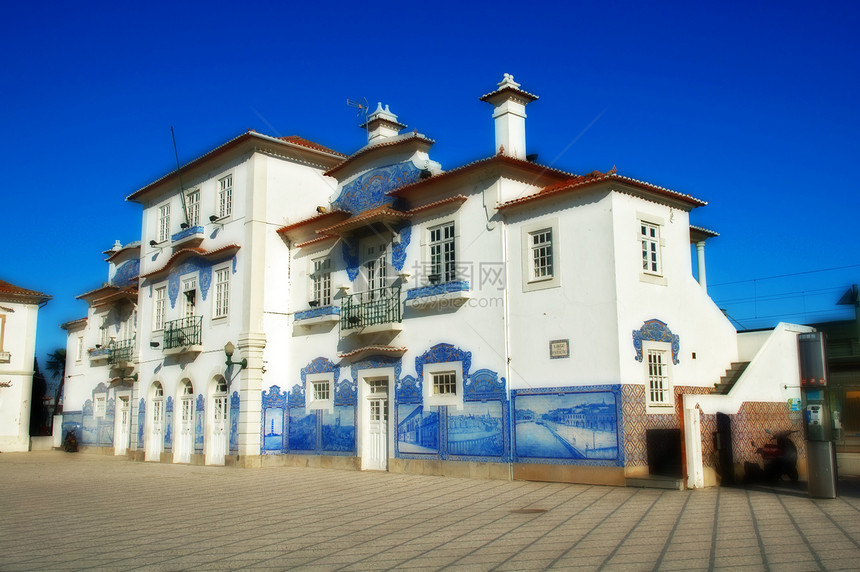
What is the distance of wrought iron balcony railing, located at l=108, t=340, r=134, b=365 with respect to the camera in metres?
29.7

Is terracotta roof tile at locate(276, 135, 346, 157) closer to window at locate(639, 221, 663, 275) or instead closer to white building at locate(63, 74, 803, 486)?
white building at locate(63, 74, 803, 486)

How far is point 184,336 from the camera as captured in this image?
24.9 m

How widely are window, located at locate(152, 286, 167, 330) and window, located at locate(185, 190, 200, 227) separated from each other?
9.44 ft

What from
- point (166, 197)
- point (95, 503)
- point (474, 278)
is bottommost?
point (95, 503)

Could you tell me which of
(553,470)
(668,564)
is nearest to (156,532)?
(668,564)

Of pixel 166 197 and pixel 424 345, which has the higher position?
pixel 166 197

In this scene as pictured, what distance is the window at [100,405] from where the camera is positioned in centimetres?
3167

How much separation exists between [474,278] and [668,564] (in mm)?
10750

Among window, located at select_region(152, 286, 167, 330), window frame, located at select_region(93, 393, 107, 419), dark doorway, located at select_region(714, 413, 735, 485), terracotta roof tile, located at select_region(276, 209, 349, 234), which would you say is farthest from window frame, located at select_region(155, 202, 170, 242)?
dark doorway, located at select_region(714, 413, 735, 485)

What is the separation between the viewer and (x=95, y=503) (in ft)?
45.2

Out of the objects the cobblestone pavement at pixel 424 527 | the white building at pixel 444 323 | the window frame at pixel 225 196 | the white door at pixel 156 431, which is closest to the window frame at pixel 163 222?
the white building at pixel 444 323

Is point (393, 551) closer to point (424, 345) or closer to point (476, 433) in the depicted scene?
point (476, 433)

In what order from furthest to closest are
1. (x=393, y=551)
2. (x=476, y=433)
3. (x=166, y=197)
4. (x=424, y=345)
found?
(x=166, y=197), (x=424, y=345), (x=476, y=433), (x=393, y=551)

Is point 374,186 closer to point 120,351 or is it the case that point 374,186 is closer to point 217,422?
point 217,422
